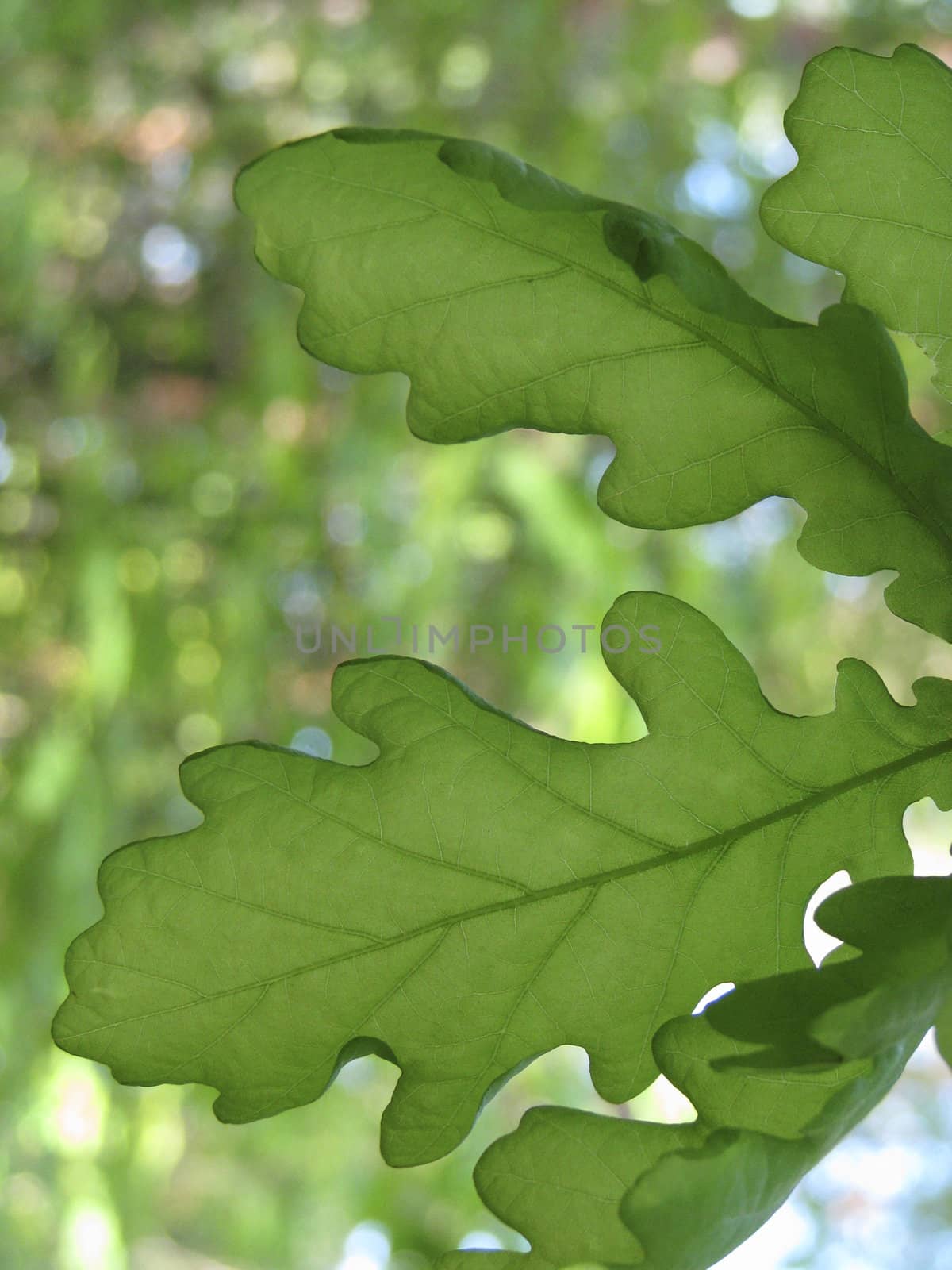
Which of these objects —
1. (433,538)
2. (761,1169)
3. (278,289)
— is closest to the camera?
(761,1169)

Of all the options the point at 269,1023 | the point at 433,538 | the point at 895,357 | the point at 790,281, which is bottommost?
the point at 433,538

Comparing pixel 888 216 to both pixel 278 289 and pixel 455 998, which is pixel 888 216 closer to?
pixel 455 998

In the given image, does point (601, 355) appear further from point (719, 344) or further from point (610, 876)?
point (610, 876)

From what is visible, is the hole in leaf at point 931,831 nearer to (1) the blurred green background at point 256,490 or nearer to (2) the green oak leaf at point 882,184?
(1) the blurred green background at point 256,490

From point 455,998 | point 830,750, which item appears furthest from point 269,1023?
point 830,750

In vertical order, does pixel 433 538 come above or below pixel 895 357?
below

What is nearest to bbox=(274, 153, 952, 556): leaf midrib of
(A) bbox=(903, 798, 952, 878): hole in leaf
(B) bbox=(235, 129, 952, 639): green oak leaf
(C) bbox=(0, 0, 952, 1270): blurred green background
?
(B) bbox=(235, 129, 952, 639): green oak leaf

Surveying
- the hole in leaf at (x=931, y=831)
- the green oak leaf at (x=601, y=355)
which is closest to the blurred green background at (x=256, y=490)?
→ the hole in leaf at (x=931, y=831)
